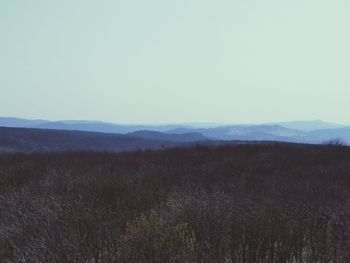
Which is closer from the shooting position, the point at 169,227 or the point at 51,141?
the point at 169,227

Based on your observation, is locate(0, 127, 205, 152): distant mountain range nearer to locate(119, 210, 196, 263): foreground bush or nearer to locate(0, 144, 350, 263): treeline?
locate(0, 144, 350, 263): treeline

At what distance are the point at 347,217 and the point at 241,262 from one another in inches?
71.1

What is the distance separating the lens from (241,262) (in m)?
3.13

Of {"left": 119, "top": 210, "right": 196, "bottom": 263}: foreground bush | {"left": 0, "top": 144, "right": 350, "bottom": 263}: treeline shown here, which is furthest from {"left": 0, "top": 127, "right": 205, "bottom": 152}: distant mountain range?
{"left": 119, "top": 210, "right": 196, "bottom": 263}: foreground bush

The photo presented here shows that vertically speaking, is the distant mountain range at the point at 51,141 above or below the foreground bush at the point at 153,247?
below

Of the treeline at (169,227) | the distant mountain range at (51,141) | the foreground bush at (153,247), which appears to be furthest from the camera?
the distant mountain range at (51,141)

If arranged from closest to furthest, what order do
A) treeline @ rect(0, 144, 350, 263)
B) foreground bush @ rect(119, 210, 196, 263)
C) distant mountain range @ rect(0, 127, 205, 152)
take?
foreground bush @ rect(119, 210, 196, 263) < treeline @ rect(0, 144, 350, 263) < distant mountain range @ rect(0, 127, 205, 152)

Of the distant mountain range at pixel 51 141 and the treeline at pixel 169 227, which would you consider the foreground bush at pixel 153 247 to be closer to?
the treeline at pixel 169 227

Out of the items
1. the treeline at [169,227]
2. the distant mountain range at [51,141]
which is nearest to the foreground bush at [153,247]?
the treeline at [169,227]

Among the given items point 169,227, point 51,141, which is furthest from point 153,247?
point 51,141

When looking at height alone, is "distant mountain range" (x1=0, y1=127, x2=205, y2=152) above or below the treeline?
below

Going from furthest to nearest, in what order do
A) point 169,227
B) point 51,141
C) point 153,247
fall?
point 51,141 < point 169,227 < point 153,247

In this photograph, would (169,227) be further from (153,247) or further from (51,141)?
(51,141)

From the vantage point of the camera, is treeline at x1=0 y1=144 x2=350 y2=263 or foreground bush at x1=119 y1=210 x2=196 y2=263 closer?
foreground bush at x1=119 y1=210 x2=196 y2=263
